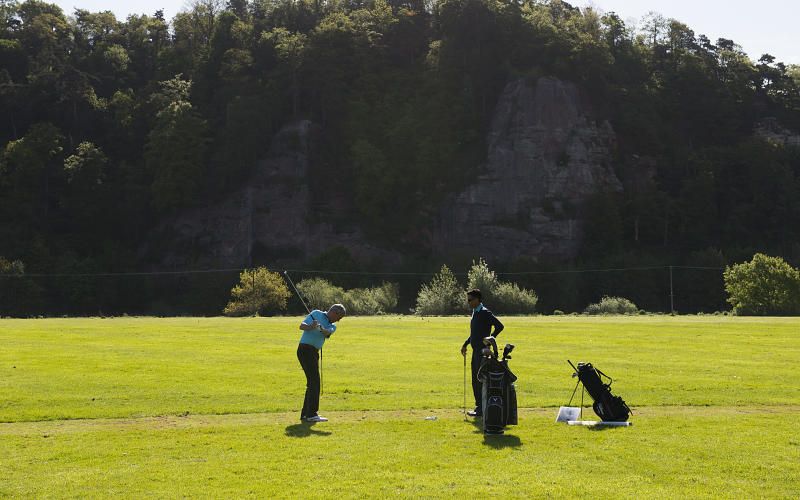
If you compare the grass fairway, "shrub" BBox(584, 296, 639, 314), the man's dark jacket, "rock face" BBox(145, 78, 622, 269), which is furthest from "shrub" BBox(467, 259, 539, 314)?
the man's dark jacket

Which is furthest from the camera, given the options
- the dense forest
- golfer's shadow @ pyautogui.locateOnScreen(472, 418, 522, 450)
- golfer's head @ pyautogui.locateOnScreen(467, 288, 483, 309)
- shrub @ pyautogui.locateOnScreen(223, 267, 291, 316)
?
the dense forest

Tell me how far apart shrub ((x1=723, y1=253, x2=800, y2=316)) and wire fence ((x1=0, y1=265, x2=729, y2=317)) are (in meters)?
19.6

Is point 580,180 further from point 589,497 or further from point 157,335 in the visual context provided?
point 589,497

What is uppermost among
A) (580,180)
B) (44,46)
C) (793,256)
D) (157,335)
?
(44,46)

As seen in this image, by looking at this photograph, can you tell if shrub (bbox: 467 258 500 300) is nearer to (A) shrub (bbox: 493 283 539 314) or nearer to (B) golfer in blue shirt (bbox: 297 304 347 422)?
(A) shrub (bbox: 493 283 539 314)

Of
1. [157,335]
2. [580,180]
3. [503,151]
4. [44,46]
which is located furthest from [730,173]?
[44,46]

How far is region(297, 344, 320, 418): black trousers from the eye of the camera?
1574cm

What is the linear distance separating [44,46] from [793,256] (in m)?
127

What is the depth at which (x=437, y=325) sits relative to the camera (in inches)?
2072

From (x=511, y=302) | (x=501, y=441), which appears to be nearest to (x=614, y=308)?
(x=511, y=302)

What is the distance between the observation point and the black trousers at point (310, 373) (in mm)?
15742

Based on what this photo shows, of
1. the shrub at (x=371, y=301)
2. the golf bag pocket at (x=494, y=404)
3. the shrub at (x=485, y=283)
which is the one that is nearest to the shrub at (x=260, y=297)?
the shrub at (x=371, y=301)

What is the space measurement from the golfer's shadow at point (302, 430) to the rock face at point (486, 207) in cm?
8995

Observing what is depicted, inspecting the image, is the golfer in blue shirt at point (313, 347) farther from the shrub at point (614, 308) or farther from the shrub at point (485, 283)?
the shrub at point (614, 308)
